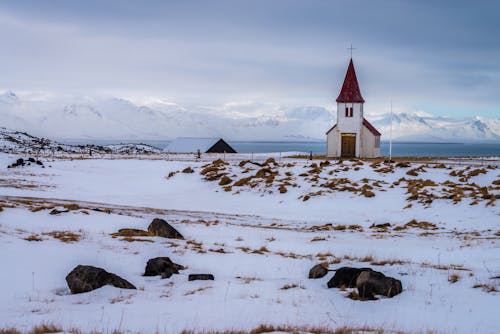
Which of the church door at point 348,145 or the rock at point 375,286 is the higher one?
the church door at point 348,145

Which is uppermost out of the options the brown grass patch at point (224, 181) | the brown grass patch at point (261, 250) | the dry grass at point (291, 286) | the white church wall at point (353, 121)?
the white church wall at point (353, 121)

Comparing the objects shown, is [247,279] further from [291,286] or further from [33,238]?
[33,238]

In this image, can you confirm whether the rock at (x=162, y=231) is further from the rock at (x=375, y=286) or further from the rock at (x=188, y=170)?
the rock at (x=188, y=170)

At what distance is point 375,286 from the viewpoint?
403 inches

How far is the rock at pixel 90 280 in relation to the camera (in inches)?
393

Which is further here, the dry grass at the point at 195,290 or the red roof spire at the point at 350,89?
the red roof spire at the point at 350,89

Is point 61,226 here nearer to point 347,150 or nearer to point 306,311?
point 306,311

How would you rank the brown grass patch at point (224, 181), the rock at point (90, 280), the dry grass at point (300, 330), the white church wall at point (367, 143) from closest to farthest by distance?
1. the dry grass at point (300, 330)
2. the rock at point (90, 280)
3. the brown grass patch at point (224, 181)
4. the white church wall at point (367, 143)

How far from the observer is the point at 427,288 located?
1088cm

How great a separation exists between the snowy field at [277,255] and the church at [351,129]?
19925 millimetres

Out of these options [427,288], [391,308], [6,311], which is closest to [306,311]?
[391,308]

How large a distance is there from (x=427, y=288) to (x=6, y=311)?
29.0 ft

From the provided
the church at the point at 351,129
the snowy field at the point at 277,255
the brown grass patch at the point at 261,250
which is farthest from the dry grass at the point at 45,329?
the church at the point at 351,129

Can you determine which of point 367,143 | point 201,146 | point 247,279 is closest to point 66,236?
point 247,279
